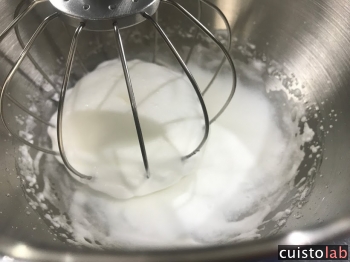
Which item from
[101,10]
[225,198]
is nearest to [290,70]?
[225,198]

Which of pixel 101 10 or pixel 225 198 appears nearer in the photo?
pixel 101 10

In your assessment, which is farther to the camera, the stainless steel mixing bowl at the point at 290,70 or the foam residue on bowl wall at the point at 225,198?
the foam residue on bowl wall at the point at 225,198

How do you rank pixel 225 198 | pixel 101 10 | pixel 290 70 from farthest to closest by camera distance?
1. pixel 290 70
2. pixel 225 198
3. pixel 101 10

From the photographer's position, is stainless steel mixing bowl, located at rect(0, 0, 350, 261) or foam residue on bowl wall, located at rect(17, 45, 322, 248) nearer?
stainless steel mixing bowl, located at rect(0, 0, 350, 261)

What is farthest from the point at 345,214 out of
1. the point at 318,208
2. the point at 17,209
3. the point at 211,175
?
the point at 17,209

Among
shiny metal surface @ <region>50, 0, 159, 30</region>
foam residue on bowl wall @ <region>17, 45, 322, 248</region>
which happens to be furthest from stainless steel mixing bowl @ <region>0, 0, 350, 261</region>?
shiny metal surface @ <region>50, 0, 159, 30</region>

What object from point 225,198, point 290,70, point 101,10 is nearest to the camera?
point 101,10

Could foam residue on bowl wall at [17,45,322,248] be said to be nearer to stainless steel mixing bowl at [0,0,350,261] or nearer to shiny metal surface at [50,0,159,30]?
stainless steel mixing bowl at [0,0,350,261]

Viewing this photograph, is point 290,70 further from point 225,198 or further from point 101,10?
point 101,10

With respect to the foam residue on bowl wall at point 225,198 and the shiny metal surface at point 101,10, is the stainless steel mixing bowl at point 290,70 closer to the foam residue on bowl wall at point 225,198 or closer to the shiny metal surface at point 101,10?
the foam residue on bowl wall at point 225,198

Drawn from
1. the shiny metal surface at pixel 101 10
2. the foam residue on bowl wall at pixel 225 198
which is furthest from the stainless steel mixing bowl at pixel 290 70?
the shiny metal surface at pixel 101 10
